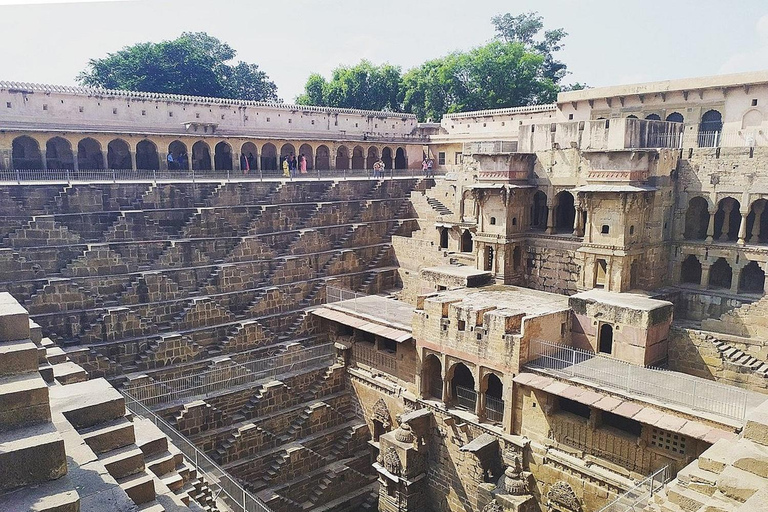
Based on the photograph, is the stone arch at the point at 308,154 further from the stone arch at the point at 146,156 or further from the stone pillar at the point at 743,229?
the stone pillar at the point at 743,229

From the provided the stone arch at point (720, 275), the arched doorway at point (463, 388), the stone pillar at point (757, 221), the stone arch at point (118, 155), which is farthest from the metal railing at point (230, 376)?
the stone pillar at point (757, 221)

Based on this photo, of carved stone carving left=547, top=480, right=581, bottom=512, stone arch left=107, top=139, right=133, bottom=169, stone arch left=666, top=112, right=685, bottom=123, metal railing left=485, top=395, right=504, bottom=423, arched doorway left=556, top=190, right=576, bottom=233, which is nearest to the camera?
carved stone carving left=547, top=480, right=581, bottom=512

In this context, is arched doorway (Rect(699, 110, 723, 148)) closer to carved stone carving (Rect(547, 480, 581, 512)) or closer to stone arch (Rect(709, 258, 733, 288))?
stone arch (Rect(709, 258, 733, 288))

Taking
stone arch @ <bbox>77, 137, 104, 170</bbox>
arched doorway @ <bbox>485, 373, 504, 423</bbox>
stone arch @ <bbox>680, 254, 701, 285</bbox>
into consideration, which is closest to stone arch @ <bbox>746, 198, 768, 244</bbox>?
stone arch @ <bbox>680, 254, 701, 285</bbox>

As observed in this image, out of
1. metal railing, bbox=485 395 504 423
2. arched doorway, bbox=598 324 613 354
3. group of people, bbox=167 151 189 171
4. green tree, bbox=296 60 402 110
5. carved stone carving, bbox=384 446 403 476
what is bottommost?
carved stone carving, bbox=384 446 403 476

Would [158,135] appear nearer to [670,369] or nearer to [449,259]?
[449,259]

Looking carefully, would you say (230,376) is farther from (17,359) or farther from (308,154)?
(308,154)

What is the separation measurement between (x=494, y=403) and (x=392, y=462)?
3841mm

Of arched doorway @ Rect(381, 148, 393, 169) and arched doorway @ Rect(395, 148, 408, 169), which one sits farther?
arched doorway @ Rect(395, 148, 408, 169)

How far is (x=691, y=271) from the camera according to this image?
74.9 feet

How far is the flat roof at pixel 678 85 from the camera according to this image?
24016mm

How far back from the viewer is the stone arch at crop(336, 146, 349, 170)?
38.9 metres

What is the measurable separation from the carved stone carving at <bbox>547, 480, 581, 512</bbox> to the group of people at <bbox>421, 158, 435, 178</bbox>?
22414mm

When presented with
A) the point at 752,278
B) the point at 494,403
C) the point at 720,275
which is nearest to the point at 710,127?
the point at 720,275
